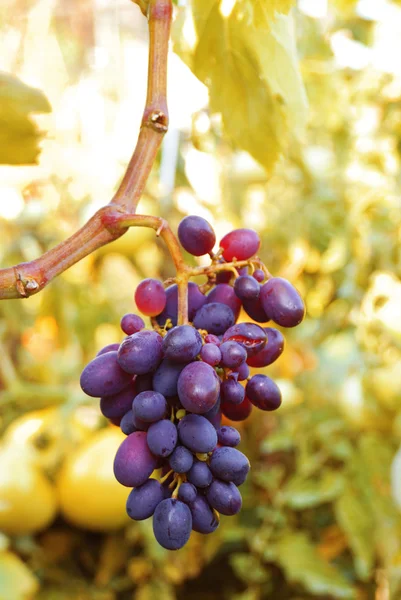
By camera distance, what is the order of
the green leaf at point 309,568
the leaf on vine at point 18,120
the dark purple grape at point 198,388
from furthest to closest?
1. the green leaf at point 309,568
2. the leaf on vine at point 18,120
3. the dark purple grape at point 198,388

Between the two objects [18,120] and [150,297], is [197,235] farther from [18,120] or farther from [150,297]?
[18,120]

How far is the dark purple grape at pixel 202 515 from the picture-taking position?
0.23m

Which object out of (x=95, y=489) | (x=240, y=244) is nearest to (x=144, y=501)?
(x=240, y=244)

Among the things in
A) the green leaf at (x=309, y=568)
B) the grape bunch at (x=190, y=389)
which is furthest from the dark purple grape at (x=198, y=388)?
the green leaf at (x=309, y=568)

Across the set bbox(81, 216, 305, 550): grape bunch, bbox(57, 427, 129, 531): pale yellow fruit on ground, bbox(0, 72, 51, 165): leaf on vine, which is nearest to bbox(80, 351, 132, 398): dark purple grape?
bbox(81, 216, 305, 550): grape bunch

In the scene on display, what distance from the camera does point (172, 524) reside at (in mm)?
211

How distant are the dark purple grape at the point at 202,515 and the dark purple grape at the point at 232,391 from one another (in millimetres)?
40

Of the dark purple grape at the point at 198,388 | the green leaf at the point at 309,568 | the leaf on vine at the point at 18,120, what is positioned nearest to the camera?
the dark purple grape at the point at 198,388

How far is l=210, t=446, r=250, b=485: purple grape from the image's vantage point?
8.7 inches

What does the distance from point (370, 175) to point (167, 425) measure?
632mm

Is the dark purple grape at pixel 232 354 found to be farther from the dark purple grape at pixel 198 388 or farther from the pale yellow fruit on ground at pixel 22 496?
the pale yellow fruit on ground at pixel 22 496

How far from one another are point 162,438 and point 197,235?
90mm

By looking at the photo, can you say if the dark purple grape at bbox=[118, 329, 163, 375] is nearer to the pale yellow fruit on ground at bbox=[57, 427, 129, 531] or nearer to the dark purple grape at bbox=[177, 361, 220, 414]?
the dark purple grape at bbox=[177, 361, 220, 414]

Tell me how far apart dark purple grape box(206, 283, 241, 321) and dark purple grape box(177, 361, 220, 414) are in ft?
0.18
